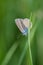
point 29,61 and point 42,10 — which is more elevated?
point 42,10

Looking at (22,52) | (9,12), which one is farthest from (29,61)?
(9,12)

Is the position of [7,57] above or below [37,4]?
below

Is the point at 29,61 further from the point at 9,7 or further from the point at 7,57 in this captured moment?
the point at 9,7

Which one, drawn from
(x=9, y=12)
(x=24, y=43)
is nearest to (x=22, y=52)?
(x=24, y=43)

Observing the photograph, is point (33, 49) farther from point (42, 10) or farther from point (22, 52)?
point (42, 10)
